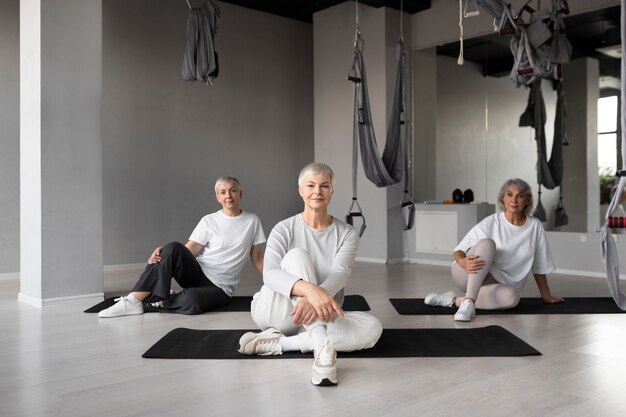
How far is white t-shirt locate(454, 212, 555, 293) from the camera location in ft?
13.3

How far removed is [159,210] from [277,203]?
1.73 meters

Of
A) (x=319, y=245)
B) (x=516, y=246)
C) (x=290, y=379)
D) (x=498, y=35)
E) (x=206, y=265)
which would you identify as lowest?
(x=290, y=379)

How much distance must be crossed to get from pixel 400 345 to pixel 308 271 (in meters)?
0.76

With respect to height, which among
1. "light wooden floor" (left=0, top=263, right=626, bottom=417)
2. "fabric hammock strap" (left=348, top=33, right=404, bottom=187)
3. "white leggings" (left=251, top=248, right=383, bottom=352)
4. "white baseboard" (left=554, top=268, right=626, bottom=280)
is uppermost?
"fabric hammock strap" (left=348, top=33, right=404, bottom=187)

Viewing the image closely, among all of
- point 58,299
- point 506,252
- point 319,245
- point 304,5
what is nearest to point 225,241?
point 58,299

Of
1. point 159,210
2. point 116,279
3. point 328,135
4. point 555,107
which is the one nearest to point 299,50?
point 328,135

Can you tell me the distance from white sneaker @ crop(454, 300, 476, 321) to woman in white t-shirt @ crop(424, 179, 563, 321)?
12cm

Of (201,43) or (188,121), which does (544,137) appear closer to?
(201,43)

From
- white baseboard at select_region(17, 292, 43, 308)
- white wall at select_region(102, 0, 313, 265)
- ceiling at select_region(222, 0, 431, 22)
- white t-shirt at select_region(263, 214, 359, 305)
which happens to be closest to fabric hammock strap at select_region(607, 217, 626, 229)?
white t-shirt at select_region(263, 214, 359, 305)

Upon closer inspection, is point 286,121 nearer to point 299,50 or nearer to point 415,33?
point 299,50

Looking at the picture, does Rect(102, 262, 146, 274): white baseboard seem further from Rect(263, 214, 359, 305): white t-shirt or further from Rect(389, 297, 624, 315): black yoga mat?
Rect(263, 214, 359, 305): white t-shirt

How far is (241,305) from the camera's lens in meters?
4.29

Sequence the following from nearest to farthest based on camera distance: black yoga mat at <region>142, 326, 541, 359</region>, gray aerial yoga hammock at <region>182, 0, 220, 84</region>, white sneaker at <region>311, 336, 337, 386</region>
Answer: white sneaker at <region>311, 336, 337, 386</region>
black yoga mat at <region>142, 326, 541, 359</region>
gray aerial yoga hammock at <region>182, 0, 220, 84</region>

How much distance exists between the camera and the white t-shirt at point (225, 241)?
418 cm
